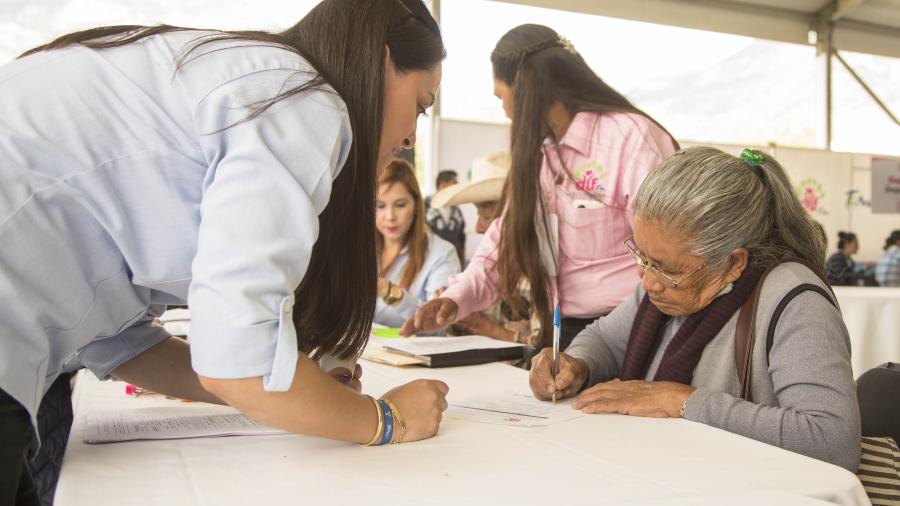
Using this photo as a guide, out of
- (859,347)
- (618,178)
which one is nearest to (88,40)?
(618,178)

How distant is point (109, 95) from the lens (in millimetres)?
813

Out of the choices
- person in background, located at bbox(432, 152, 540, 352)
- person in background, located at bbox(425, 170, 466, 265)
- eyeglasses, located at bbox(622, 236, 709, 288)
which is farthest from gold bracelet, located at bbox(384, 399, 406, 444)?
person in background, located at bbox(425, 170, 466, 265)

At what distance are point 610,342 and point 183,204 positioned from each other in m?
1.10

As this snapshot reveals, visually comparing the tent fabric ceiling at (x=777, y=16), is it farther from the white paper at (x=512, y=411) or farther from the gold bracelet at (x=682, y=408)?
the gold bracelet at (x=682, y=408)

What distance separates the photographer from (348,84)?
0.92 meters

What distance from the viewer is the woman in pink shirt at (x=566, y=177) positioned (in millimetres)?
2025

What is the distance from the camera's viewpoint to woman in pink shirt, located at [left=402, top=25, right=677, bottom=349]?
203 cm

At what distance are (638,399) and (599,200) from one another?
895 mm

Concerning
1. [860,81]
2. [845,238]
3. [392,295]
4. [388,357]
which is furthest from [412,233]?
[860,81]

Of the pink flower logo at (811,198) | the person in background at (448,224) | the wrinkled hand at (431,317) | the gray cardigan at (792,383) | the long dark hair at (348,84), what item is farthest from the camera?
the pink flower logo at (811,198)

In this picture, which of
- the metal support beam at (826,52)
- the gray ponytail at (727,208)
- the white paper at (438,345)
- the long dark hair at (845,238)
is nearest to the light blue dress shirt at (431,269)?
the white paper at (438,345)

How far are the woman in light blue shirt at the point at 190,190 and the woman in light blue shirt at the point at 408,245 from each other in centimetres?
226

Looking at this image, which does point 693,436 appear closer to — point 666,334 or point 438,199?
point 666,334

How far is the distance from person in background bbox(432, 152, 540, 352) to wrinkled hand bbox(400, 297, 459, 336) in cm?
43
